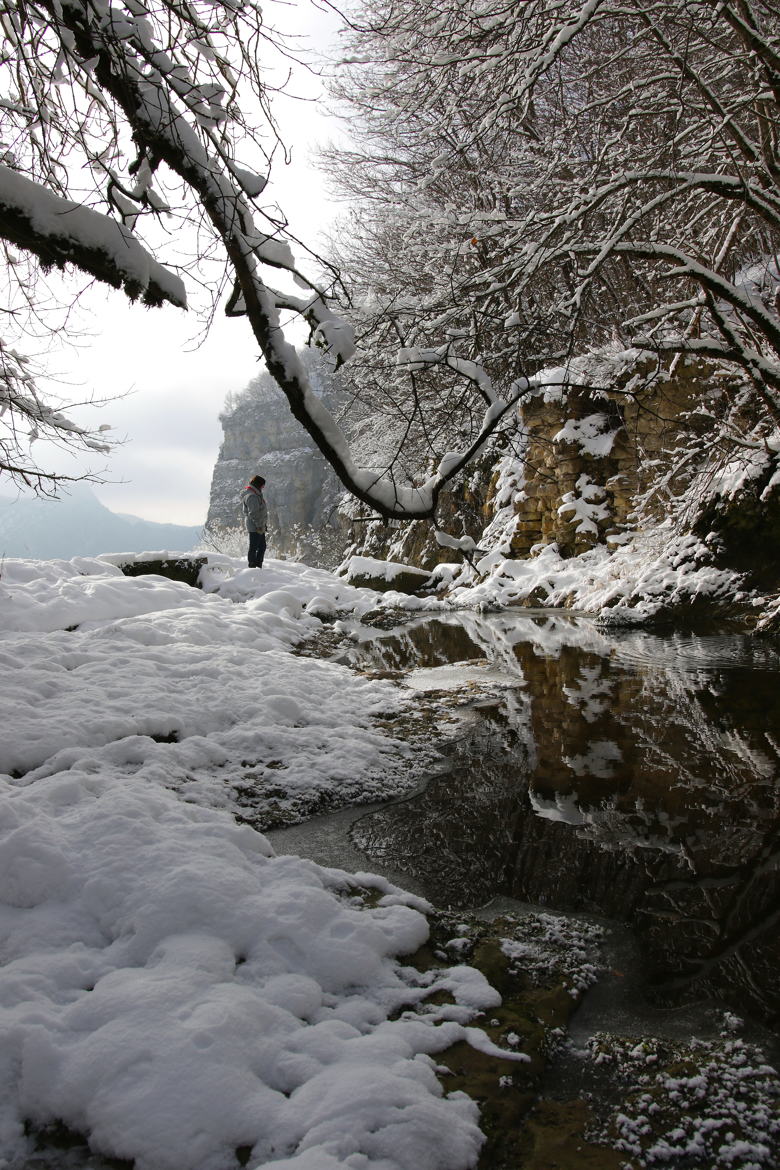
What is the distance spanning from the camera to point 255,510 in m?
12.4

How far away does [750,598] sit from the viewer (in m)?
8.98

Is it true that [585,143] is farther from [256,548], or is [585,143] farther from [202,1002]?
[202,1002]

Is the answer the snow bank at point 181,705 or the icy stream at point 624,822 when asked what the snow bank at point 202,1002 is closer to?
the icy stream at point 624,822

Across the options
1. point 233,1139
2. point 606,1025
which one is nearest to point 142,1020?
point 233,1139

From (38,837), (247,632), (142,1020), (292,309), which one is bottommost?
(142,1020)

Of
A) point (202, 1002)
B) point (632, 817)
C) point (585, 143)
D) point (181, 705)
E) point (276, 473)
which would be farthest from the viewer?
point (276, 473)

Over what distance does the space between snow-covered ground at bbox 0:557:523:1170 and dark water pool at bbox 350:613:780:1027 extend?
54 cm

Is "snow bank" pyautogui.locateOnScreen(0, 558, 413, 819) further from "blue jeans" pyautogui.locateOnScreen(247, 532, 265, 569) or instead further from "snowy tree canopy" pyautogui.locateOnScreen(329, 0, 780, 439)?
"blue jeans" pyautogui.locateOnScreen(247, 532, 265, 569)

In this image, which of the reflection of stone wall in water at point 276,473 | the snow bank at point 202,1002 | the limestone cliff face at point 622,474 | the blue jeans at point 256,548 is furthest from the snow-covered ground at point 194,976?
the reflection of stone wall in water at point 276,473

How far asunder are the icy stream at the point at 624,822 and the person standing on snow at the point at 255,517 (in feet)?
23.3

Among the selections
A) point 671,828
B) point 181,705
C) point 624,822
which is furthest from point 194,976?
point 181,705

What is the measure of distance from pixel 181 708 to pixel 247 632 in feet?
9.37

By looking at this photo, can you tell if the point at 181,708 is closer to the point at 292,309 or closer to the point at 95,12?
the point at 292,309

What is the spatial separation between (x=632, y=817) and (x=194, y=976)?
Result: 2374 mm
